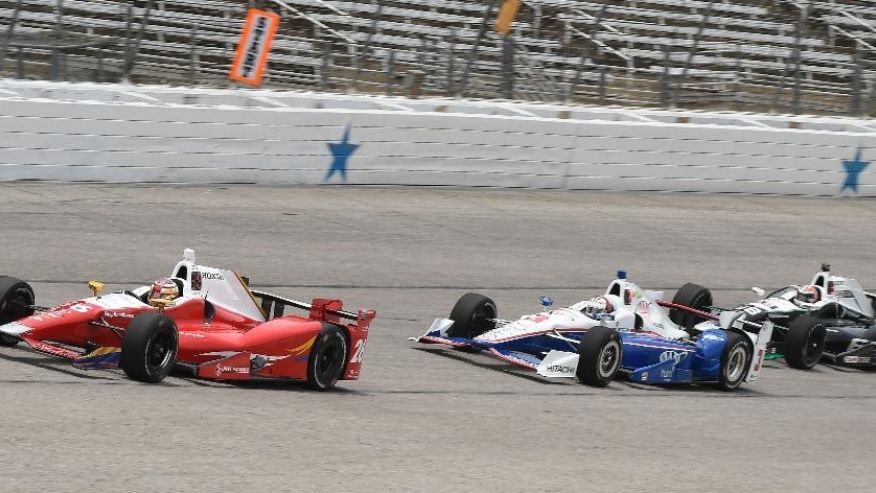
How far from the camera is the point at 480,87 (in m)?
22.1

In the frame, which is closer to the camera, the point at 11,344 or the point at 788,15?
the point at 11,344

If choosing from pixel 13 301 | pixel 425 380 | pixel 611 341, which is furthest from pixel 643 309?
pixel 13 301

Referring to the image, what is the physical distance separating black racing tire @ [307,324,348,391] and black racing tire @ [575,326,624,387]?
6.44 feet

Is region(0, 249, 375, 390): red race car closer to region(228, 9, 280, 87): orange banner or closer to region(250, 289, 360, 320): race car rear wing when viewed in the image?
region(250, 289, 360, 320): race car rear wing

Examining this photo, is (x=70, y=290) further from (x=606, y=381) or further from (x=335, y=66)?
(x=335, y=66)

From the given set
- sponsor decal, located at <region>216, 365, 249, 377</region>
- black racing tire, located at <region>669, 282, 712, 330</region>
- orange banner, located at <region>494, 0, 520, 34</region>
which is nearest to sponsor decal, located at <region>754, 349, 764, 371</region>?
black racing tire, located at <region>669, 282, 712, 330</region>

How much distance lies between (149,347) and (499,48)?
47.6 feet

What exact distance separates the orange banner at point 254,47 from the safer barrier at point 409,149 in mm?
910

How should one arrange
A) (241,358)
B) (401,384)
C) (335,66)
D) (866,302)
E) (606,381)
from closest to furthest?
(241,358) → (401,384) → (606,381) → (866,302) → (335,66)

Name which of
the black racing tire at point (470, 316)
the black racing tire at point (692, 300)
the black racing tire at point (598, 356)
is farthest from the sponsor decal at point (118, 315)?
the black racing tire at point (692, 300)

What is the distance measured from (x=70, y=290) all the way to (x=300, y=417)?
4703mm

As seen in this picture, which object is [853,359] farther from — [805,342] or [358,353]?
[358,353]

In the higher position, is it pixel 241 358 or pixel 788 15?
pixel 788 15

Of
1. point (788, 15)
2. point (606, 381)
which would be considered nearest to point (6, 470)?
point (606, 381)
